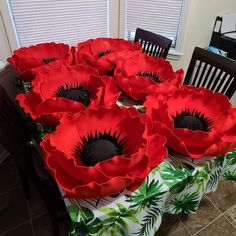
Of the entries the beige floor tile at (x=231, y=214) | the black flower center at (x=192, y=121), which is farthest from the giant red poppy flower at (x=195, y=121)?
the beige floor tile at (x=231, y=214)

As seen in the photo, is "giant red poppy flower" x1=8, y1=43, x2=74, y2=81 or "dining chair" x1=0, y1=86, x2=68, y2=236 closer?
"dining chair" x1=0, y1=86, x2=68, y2=236

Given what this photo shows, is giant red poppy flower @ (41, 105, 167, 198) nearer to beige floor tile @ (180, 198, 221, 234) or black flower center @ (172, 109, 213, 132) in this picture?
black flower center @ (172, 109, 213, 132)

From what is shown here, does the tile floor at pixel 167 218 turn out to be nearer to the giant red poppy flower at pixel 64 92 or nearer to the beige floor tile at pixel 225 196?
the beige floor tile at pixel 225 196

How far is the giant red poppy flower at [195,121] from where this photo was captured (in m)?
0.68

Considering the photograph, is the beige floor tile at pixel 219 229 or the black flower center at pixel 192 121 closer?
the black flower center at pixel 192 121

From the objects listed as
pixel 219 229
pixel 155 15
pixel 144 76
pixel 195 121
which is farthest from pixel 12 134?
pixel 155 15

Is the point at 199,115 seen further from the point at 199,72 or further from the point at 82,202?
the point at 199,72

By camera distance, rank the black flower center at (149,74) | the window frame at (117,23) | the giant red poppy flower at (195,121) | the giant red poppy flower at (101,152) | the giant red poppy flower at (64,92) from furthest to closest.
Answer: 1. the window frame at (117,23)
2. the black flower center at (149,74)
3. the giant red poppy flower at (64,92)
4. the giant red poppy flower at (195,121)
5. the giant red poppy flower at (101,152)

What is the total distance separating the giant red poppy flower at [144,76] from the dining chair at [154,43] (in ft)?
1.65

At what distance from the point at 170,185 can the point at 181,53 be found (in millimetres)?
1827

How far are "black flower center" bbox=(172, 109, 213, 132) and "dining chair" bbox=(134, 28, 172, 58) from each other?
0.90 m

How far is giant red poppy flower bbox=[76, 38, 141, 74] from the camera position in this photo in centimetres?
116

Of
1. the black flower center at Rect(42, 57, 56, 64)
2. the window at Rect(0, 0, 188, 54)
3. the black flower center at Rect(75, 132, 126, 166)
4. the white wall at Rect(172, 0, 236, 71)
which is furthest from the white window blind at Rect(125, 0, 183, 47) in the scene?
the black flower center at Rect(75, 132, 126, 166)

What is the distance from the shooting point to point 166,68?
1076 mm
